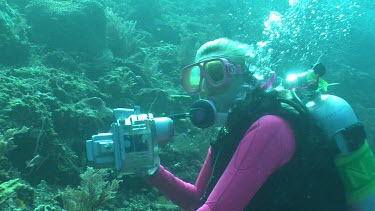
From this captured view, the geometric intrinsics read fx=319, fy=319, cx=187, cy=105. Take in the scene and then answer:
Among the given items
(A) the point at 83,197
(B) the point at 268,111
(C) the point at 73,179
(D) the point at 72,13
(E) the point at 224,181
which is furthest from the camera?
(D) the point at 72,13

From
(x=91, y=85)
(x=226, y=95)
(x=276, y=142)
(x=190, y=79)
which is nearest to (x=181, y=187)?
(x=190, y=79)

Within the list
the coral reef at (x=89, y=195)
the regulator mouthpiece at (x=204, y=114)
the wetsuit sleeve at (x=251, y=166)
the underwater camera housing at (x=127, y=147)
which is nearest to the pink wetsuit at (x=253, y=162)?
the wetsuit sleeve at (x=251, y=166)

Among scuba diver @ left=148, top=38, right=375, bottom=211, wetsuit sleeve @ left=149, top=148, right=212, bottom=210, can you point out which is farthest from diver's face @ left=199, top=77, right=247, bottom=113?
wetsuit sleeve @ left=149, top=148, right=212, bottom=210

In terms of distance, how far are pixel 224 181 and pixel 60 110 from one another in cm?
422

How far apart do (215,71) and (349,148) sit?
1094 mm

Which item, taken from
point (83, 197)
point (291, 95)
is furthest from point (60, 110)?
point (291, 95)

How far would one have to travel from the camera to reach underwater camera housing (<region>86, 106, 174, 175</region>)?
2102mm

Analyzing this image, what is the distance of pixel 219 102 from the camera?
2.39 m

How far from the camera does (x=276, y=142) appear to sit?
1.85 metres

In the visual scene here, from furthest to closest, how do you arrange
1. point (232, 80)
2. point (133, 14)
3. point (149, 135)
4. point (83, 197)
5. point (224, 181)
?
point (133, 14) < point (83, 197) < point (232, 80) < point (149, 135) < point (224, 181)

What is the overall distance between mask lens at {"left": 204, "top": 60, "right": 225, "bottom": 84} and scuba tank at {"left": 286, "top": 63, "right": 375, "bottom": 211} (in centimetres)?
56

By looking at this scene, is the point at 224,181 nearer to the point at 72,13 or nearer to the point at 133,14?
the point at 72,13

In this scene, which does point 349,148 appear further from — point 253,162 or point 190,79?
point 190,79

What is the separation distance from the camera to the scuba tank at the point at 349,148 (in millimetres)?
2182
